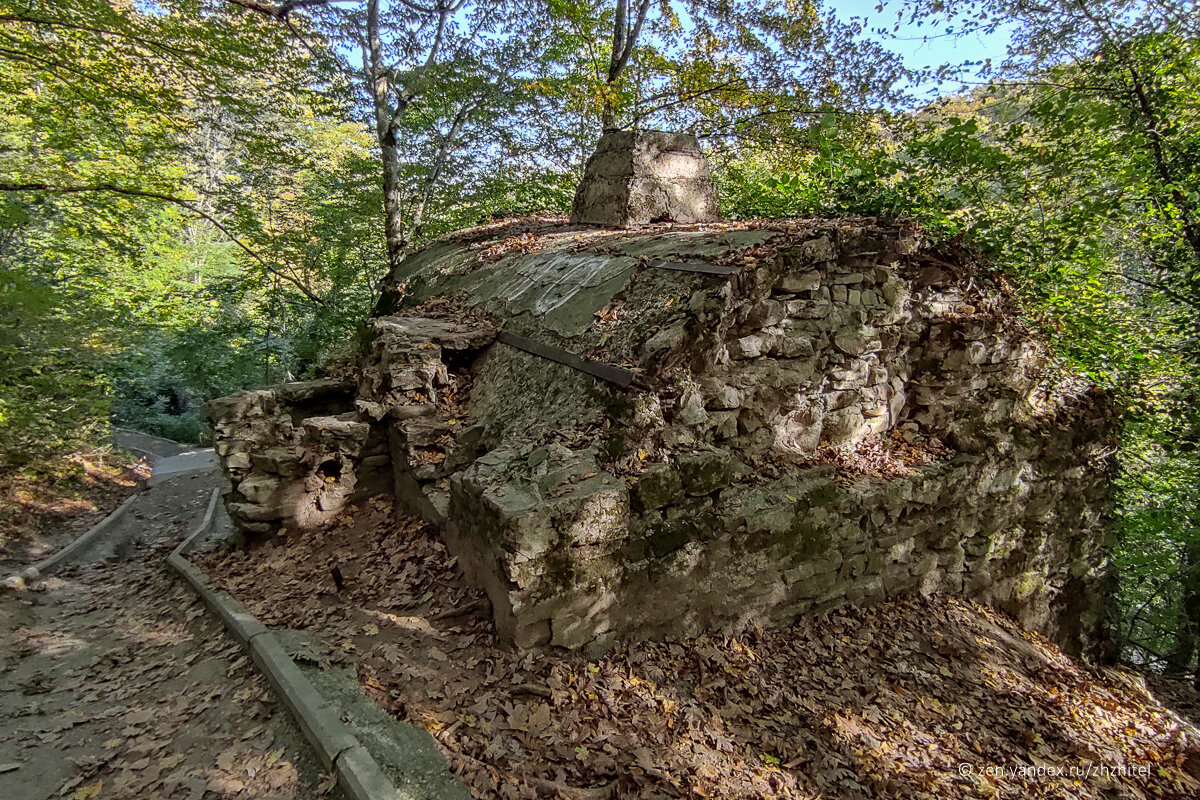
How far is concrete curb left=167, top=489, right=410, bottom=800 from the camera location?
2830 millimetres

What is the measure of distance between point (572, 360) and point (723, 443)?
1.61 metres

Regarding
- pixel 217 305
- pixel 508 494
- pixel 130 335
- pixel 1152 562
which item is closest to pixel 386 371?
pixel 508 494

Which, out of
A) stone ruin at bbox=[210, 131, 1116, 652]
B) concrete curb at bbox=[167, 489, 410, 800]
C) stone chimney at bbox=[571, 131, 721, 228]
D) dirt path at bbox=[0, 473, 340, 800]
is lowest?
dirt path at bbox=[0, 473, 340, 800]

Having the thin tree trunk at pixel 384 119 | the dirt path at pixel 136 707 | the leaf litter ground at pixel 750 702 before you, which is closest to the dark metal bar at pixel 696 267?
the leaf litter ground at pixel 750 702

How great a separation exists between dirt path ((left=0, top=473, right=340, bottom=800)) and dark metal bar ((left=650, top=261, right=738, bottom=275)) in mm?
4402

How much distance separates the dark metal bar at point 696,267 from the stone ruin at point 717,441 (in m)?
0.04

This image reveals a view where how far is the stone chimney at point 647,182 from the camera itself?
8516mm

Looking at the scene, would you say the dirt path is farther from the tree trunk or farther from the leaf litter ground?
the tree trunk

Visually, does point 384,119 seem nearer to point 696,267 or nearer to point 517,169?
point 517,169

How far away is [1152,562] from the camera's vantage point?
846 cm

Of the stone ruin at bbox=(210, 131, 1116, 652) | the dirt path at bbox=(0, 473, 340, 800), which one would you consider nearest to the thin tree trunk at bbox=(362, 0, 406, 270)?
the stone ruin at bbox=(210, 131, 1116, 652)

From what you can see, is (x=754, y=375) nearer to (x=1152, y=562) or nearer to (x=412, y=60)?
(x=1152, y=562)

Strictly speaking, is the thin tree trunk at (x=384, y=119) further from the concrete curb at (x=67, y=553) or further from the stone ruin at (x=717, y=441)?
the concrete curb at (x=67, y=553)

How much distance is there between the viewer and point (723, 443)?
4.60 meters
